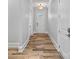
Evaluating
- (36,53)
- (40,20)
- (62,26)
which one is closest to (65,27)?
(62,26)

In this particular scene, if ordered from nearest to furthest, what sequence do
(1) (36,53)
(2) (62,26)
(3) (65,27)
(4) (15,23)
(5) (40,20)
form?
1. (3) (65,27)
2. (2) (62,26)
3. (1) (36,53)
4. (4) (15,23)
5. (5) (40,20)

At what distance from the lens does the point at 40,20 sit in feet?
46.9

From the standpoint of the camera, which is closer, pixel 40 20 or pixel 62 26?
pixel 62 26

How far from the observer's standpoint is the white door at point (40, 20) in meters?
14.1

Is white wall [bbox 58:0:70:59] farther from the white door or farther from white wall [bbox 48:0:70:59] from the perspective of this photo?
the white door

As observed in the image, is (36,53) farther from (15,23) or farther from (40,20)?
(40,20)

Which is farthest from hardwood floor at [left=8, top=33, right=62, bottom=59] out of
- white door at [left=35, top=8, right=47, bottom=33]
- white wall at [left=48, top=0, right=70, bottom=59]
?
white door at [left=35, top=8, right=47, bottom=33]

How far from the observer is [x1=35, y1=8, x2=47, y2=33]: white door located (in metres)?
14.1

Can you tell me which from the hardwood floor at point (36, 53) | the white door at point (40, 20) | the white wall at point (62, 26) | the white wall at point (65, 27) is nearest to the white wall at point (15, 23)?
the hardwood floor at point (36, 53)

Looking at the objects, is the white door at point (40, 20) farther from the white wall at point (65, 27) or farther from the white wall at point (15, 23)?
the white wall at point (65, 27)

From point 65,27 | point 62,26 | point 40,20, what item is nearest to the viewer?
point 65,27
